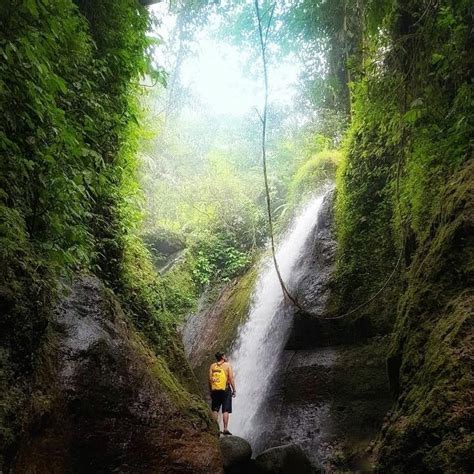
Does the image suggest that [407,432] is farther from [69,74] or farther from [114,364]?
[69,74]

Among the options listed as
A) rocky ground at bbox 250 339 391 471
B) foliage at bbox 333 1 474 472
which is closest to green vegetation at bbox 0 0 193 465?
rocky ground at bbox 250 339 391 471

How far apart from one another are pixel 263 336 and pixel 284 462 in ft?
14.4

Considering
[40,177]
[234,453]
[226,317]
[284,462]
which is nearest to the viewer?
[40,177]

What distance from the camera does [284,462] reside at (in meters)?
6.40

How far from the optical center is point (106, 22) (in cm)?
684

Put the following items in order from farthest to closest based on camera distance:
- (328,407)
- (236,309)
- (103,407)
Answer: (236,309) < (328,407) < (103,407)

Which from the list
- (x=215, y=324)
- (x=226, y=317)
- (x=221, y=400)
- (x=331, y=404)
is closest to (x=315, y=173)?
(x=226, y=317)

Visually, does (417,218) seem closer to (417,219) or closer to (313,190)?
(417,219)

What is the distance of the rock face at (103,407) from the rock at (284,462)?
1024 millimetres

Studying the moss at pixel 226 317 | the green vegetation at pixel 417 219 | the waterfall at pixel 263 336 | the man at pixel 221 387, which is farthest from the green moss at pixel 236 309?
the green vegetation at pixel 417 219

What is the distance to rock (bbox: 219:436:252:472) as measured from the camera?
6.47 meters

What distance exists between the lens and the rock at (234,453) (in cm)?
647

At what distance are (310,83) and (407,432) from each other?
14474mm

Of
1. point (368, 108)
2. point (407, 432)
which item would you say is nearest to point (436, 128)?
point (368, 108)
